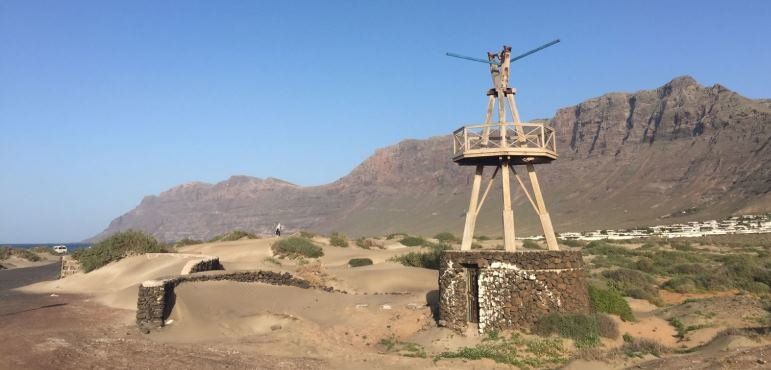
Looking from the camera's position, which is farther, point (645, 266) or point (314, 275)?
point (645, 266)

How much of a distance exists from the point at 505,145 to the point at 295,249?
24022 millimetres

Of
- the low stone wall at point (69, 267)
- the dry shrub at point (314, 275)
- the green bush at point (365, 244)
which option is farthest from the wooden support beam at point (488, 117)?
the green bush at point (365, 244)

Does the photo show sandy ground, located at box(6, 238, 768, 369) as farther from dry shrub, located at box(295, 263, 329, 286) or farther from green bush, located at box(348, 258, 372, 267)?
green bush, located at box(348, 258, 372, 267)

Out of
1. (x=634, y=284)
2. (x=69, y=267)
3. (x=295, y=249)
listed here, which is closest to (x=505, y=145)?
(x=634, y=284)

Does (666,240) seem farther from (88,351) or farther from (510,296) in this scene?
(88,351)

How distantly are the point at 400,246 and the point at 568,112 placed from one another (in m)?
115

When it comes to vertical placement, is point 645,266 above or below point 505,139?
below

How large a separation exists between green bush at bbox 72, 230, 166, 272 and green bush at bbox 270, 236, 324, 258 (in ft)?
23.7

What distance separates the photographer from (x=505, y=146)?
1602cm

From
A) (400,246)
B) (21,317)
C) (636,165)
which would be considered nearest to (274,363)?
(21,317)

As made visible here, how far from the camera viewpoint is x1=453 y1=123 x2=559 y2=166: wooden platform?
1593cm

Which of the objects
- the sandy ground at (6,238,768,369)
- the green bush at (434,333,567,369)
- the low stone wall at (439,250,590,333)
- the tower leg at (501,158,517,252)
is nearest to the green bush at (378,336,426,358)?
the sandy ground at (6,238,768,369)

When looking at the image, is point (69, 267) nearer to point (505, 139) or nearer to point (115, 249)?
point (115, 249)

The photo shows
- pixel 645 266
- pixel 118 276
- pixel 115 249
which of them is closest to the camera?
pixel 118 276
